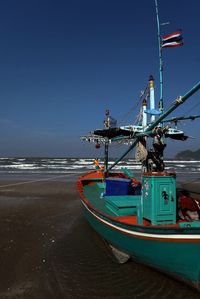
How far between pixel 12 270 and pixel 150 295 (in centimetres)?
373

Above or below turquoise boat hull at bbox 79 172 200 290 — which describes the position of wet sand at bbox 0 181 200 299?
below

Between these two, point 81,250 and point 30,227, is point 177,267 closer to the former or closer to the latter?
point 81,250

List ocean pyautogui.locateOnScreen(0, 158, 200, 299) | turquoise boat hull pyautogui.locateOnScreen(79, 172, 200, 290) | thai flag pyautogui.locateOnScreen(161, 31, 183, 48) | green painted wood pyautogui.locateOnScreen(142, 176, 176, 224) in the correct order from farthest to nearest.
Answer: thai flag pyautogui.locateOnScreen(161, 31, 183, 48)
green painted wood pyautogui.locateOnScreen(142, 176, 176, 224)
ocean pyautogui.locateOnScreen(0, 158, 200, 299)
turquoise boat hull pyautogui.locateOnScreen(79, 172, 200, 290)

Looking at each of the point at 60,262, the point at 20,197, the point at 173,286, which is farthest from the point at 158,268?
the point at 20,197

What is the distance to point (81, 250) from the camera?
33.3 ft

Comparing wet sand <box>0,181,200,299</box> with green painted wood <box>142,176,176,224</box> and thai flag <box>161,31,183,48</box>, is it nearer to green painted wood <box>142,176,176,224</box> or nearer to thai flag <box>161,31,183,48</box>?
green painted wood <box>142,176,176,224</box>

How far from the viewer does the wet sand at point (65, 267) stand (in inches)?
282

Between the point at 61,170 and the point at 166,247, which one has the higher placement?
the point at 166,247

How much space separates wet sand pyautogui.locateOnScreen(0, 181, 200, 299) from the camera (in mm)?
7172

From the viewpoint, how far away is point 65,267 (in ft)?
28.4

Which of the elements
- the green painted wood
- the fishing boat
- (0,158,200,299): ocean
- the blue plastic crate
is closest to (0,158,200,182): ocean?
the blue plastic crate

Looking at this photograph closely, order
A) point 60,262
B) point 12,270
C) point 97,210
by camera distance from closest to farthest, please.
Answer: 1. point 12,270
2. point 60,262
3. point 97,210

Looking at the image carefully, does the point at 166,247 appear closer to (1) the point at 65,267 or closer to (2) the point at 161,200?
(2) the point at 161,200

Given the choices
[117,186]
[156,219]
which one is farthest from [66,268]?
[117,186]
